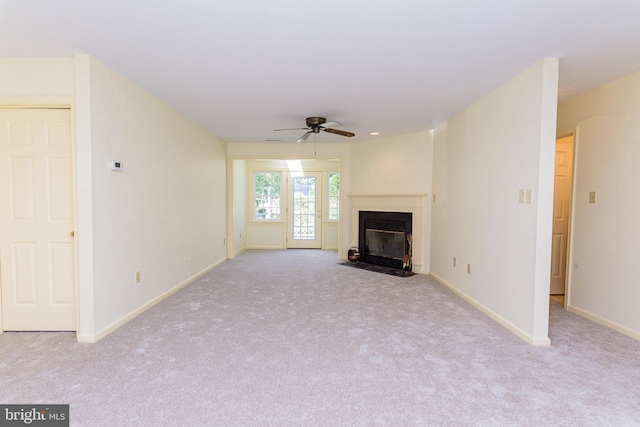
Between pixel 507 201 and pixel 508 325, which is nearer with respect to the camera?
pixel 508 325

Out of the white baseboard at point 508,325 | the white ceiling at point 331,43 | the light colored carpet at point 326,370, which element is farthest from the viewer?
the white baseboard at point 508,325

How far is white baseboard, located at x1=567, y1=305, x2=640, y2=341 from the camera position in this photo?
2781 millimetres

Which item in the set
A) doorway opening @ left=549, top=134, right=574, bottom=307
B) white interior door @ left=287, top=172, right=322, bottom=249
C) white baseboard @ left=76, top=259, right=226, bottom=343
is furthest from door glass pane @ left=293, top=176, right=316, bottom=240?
doorway opening @ left=549, top=134, right=574, bottom=307

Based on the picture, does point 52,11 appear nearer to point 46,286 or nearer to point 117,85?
point 117,85

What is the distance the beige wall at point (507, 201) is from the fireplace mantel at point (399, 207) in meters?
0.89

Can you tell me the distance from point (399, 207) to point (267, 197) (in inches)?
142

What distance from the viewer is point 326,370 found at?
2205mm

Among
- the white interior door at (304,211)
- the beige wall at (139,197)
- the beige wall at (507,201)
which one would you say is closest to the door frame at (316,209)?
the white interior door at (304,211)

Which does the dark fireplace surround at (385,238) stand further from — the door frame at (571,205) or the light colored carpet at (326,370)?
the door frame at (571,205)

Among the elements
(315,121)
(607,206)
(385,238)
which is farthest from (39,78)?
(607,206)

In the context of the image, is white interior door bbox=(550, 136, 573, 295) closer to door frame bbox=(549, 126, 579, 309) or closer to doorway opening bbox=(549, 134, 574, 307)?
doorway opening bbox=(549, 134, 574, 307)

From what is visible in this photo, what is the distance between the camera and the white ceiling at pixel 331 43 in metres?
1.92

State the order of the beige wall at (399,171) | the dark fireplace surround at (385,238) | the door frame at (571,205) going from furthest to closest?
the dark fireplace surround at (385,238), the beige wall at (399,171), the door frame at (571,205)

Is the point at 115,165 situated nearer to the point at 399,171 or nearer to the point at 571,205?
the point at 399,171
